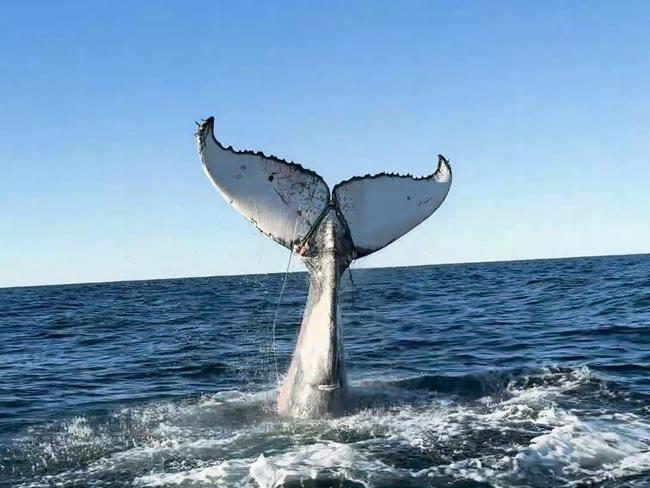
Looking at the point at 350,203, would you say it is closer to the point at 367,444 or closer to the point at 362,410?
the point at 362,410

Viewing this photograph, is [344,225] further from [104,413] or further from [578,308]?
[578,308]

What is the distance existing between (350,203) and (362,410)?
2.39 metres

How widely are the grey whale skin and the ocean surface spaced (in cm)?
50

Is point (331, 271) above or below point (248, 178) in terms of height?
below

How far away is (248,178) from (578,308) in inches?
597

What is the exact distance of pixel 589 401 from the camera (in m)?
8.71

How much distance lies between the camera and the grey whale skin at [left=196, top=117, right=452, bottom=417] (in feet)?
25.0

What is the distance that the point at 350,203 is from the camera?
7773 millimetres

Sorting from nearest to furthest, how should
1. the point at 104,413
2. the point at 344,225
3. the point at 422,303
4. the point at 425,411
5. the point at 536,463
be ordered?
the point at 536,463, the point at 344,225, the point at 425,411, the point at 104,413, the point at 422,303

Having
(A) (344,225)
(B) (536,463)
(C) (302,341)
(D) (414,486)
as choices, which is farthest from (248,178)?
(B) (536,463)

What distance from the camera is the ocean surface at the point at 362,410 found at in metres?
6.38

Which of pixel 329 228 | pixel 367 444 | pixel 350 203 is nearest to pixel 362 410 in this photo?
pixel 367 444

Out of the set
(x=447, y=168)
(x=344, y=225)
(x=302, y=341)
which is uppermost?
(x=447, y=168)

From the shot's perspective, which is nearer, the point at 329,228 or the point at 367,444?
the point at 367,444
